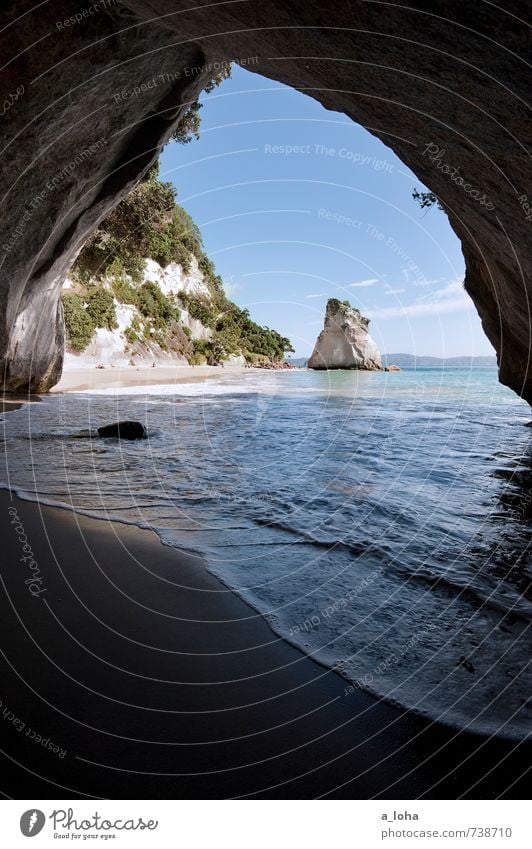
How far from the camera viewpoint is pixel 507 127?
3.16 meters

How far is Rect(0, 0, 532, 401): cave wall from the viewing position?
2949 millimetres

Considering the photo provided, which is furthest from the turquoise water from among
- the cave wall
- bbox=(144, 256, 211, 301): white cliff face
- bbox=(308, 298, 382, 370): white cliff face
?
bbox=(308, 298, 382, 370): white cliff face

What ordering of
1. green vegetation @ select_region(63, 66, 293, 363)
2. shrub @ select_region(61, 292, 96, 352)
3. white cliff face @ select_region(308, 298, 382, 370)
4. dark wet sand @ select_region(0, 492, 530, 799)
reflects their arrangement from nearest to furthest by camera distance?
dark wet sand @ select_region(0, 492, 530, 799), green vegetation @ select_region(63, 66, 293, 363), shrub @ select_region(61, 292, 96, 352), white cliff face @ select_region(308, 298, 382, 370)

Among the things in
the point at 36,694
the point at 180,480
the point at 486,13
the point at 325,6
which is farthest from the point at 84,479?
the point at 486,13

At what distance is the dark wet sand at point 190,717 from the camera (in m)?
1.76

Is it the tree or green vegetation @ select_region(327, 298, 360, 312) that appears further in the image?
green vegetation @ select_region(327, 298, 360, 312)

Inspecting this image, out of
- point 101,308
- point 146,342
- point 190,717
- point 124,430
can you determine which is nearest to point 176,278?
point 146,342

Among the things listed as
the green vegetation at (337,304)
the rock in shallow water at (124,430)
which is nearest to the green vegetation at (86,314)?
the rock in shallow water at (124,430)

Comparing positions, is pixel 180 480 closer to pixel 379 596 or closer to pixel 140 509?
pixel 140 509

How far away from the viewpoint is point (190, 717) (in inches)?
81.6

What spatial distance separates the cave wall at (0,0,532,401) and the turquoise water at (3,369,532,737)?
309 cm

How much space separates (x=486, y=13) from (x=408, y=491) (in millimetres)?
4991

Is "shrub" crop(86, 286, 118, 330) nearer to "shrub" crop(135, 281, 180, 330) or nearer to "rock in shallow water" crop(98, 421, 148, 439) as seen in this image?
"shrub" crop(135, 281, 180, 330)

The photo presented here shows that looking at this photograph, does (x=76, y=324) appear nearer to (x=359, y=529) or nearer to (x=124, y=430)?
(x=124, y=430)
